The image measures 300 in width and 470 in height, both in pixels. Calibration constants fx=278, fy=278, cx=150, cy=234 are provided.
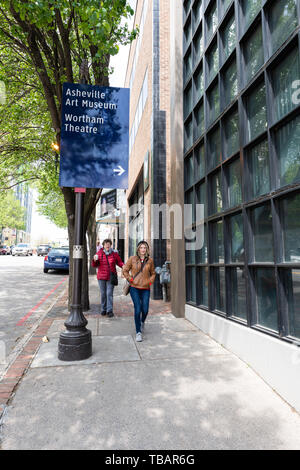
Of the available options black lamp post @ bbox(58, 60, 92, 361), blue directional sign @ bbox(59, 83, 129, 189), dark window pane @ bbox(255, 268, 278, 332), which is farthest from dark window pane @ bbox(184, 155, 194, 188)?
dark window pane @ bbox(255, 268, 278, 332)

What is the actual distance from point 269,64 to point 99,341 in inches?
194

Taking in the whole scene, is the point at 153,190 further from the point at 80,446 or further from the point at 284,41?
the point at 80,446

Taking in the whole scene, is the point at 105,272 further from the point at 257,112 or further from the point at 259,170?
the point at 257,112

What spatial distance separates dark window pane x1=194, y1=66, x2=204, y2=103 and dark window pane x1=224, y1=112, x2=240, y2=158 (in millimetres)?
1680

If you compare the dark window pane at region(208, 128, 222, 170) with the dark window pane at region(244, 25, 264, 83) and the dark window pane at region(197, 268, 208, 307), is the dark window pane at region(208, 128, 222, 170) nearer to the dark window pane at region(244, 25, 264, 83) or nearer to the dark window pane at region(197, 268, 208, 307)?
the dark window pane at region(244, 25, 264, 83)

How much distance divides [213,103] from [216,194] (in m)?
1.83

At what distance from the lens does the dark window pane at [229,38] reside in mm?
4727

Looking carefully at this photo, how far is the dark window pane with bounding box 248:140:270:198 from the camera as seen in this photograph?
3703 mm

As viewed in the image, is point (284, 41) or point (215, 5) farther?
point (215, 5)

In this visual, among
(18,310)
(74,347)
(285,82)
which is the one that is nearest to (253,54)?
(285,82)

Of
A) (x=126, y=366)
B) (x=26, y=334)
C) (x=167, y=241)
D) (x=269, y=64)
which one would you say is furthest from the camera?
(x=167, y=241)

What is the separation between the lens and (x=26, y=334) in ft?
17.8

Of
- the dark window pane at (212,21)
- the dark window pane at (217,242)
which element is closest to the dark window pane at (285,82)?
the dark window pane at (217,242)

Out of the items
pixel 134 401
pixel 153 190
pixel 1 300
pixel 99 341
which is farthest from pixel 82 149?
pixel 1 300
